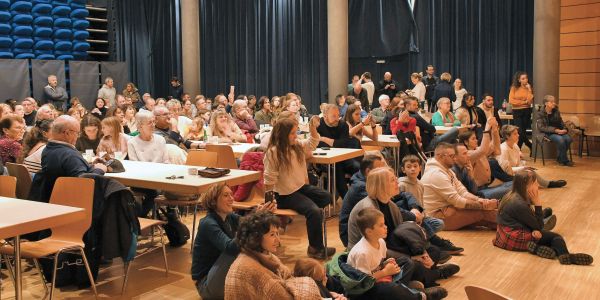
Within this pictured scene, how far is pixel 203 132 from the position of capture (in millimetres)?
8930

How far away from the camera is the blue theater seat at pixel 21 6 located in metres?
15.7

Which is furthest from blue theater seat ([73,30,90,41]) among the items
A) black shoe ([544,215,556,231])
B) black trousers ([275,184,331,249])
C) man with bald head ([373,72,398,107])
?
black shoe ([544,215,556,231])

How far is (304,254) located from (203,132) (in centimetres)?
349

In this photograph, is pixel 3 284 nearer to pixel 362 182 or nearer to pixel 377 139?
pixel 362 182

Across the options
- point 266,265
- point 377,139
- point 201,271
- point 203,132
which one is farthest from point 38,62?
point 266,265

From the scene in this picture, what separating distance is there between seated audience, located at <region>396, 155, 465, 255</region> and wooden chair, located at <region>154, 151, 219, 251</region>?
1.73m

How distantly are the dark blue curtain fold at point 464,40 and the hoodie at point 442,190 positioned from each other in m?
8.94

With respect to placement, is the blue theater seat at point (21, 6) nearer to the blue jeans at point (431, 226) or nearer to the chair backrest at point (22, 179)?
the chair backrest at point (22, 179)

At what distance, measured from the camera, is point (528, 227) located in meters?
5.80

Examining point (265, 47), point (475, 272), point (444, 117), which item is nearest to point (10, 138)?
point (475, 272)

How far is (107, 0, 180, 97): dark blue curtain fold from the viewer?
18.9 metres

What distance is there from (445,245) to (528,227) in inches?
28.7

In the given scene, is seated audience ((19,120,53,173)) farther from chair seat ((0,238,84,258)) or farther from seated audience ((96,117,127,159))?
chair seat ((0,238,84,258))

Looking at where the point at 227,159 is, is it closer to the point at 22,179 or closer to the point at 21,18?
the point at 22,179
